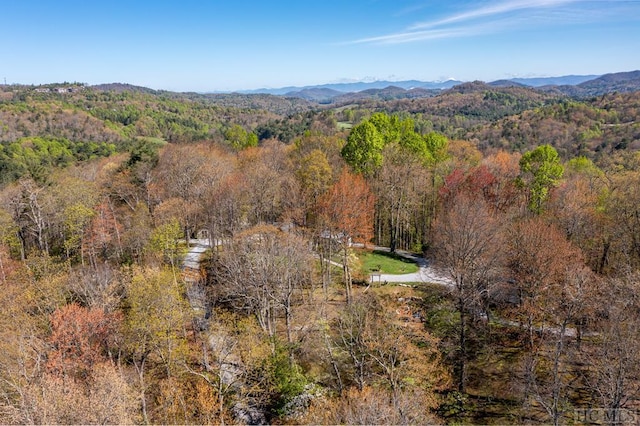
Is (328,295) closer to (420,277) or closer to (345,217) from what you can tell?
(345,217)

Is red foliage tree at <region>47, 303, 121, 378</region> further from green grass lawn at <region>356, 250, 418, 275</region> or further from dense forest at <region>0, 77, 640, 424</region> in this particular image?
green grass lawn at <region>356, 250, 418, 275</region>

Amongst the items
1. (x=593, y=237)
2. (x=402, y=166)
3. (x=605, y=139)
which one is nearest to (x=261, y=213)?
(x=402, y=166)

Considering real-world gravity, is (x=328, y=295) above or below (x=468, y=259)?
below

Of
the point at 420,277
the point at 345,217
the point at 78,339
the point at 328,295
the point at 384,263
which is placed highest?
the point at 345,217

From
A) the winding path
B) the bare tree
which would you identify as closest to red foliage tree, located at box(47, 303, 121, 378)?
the bare tree

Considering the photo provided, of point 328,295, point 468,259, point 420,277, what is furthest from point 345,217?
point 468,259

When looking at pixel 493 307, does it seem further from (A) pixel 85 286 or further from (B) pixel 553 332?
(A) pixel 85 286

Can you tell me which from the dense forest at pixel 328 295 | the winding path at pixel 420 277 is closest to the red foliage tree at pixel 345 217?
the dense forest at pixel 328 295
